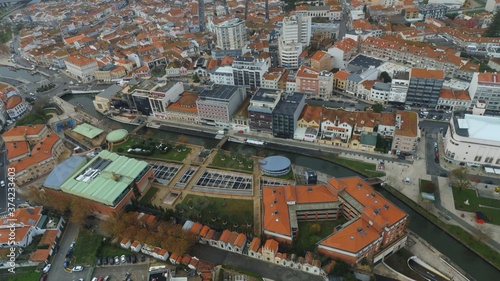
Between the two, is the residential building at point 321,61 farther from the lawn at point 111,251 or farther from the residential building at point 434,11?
the lawn at point 111,251

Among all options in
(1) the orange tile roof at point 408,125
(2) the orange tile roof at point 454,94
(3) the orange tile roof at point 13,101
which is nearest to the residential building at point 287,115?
(1) the orange tile roof at point 408,125

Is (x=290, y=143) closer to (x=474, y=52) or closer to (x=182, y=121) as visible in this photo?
(x=182, y=121)

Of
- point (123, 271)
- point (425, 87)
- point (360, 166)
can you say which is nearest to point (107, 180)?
point (123, 271)

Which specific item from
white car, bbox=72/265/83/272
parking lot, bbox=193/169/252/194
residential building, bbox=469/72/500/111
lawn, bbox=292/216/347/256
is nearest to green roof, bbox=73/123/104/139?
parking lot, bbox=193/169/252/194

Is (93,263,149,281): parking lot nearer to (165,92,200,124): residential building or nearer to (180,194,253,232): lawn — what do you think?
(180,194,253,232): lawn

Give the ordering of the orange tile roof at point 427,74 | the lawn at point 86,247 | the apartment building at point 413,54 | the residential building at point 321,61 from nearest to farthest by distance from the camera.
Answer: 1. the lawn at point 86,247
2. the orange tile roof at point 427,74
3. the apartment building at point 413,54
4. the residential building at point 321,61
